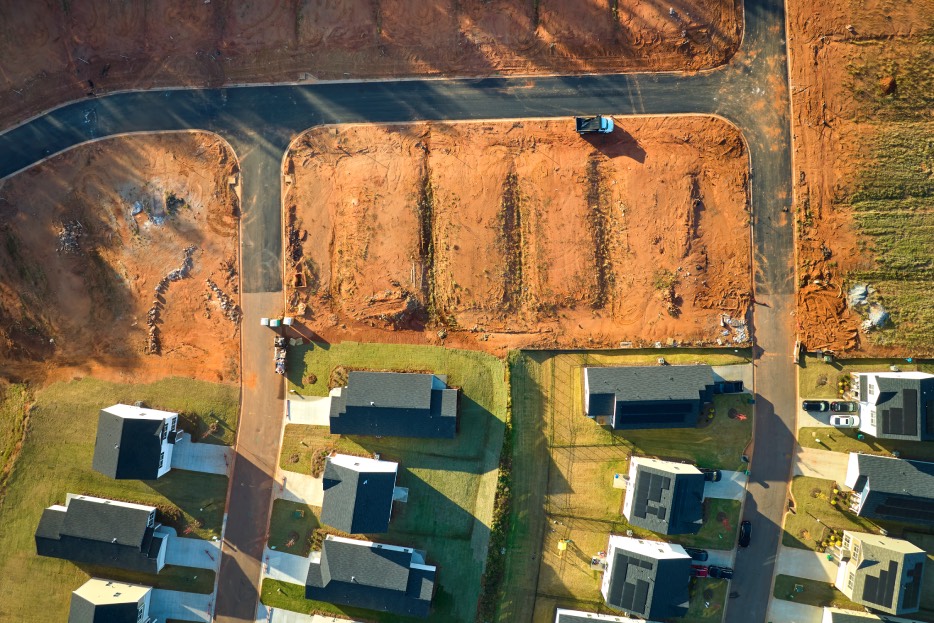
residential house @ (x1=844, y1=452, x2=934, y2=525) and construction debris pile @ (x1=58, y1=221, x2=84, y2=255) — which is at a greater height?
construction debris pile @ (x1=58, y1=221, x2=84, y2=255)

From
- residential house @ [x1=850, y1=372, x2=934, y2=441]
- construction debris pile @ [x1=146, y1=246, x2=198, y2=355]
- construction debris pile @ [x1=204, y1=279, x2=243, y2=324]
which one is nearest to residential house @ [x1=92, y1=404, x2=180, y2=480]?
construction debris pile @ [x1=146, y1=246, x2=198, y2=355]

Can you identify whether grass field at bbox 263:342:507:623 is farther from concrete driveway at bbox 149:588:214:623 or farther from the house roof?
concrete driveway at bbox 149:588:214:623

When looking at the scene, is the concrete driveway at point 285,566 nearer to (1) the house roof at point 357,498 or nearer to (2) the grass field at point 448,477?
(2) the grass field at point 448,477

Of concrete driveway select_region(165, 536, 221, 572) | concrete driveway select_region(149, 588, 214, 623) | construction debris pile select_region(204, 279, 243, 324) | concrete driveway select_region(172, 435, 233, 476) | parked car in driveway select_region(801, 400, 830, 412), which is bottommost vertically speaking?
concrete driveway select_region(149, 588, 214, 623)

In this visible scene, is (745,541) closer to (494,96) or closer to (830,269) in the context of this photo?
(830,269)

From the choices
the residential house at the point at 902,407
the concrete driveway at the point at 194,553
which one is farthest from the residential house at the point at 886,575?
the concrete driveway at the point at 194,553

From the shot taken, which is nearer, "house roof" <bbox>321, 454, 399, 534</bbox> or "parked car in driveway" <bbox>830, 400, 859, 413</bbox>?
"house roof" <bbox>321, 454, 399, 534</bbox>

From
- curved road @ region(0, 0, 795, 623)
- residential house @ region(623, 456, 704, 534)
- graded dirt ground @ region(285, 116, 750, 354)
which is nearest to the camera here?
residential house @ region(623, 456, 704, 534)
